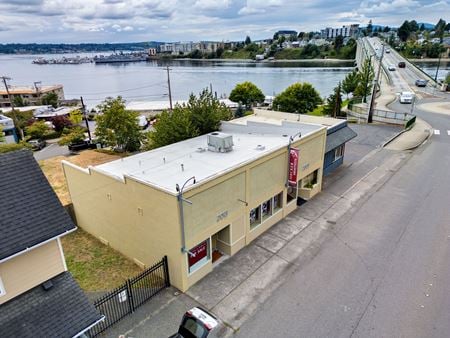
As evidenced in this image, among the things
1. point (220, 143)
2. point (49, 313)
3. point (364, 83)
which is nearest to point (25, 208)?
point (49, 313)

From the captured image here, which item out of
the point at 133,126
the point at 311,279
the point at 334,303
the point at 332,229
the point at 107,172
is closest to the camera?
the point at 334,303

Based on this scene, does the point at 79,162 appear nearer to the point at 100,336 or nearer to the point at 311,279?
the point at 100,336

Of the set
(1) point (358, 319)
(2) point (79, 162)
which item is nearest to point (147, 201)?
(1) point (358, 319)

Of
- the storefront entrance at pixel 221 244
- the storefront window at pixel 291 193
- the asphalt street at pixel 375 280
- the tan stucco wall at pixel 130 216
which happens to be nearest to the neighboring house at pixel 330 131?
the asphalt street at pixel 375 280

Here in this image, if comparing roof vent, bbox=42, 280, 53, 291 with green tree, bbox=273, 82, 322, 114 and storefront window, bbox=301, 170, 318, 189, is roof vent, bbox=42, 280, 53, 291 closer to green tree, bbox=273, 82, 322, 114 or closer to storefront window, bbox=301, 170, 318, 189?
Answer: storefront window, bbox=301, 170, 318, 189

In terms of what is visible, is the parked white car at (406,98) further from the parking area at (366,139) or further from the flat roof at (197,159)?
the flat roof at (197,159)

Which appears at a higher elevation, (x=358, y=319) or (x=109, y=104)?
(x=109, y=104)
